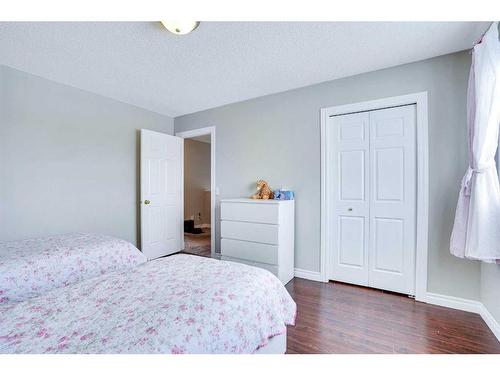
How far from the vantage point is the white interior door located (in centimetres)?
320

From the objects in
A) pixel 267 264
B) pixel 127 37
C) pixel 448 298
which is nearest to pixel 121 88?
pixel 127 37

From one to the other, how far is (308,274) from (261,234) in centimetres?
77

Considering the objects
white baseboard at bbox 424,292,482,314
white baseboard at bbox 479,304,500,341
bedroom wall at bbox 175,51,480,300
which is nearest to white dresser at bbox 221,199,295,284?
bedroom wall at bbox 175,51,480,300

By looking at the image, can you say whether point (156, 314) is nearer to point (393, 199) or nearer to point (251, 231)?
point (251, 231)

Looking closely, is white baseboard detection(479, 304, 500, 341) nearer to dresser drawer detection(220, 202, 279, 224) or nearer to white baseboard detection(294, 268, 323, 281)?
white baseboard detection(294, 268, 323, 281)

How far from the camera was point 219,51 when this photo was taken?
1963 millimetres

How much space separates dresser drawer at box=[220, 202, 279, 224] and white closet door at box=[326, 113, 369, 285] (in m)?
0.68

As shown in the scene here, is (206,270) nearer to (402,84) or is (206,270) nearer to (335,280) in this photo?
(335,280)

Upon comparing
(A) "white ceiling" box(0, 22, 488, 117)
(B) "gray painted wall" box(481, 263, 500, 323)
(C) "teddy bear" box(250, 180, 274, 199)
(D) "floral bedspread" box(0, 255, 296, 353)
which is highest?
(A) "white ceiling" box(0, 22, 488, 117)

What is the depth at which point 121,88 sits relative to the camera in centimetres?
273

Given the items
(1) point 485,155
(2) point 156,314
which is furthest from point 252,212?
(1) point 485,155

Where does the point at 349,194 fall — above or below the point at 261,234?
above

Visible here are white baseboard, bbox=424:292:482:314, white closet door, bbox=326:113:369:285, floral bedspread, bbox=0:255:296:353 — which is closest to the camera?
floral bedspread, bbox=0:255:296:353
